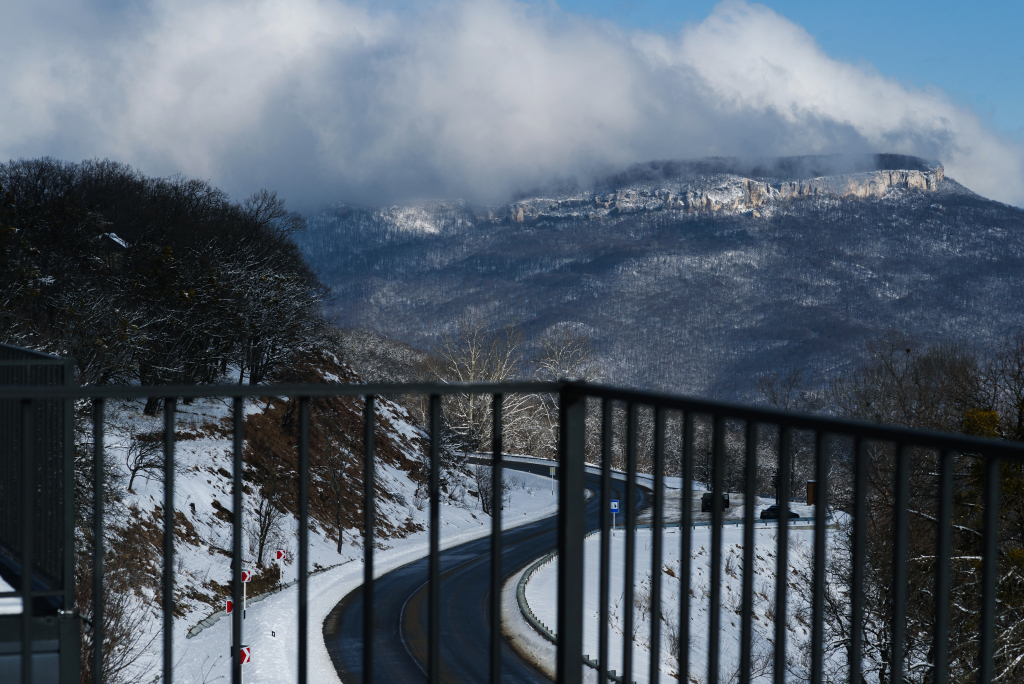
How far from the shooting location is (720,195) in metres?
160

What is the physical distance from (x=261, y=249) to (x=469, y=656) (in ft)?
55.0

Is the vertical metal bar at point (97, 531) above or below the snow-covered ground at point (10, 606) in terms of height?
above

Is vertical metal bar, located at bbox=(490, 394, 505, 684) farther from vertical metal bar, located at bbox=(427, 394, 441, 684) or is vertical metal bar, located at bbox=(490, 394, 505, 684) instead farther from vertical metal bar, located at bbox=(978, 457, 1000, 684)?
vertical metal bar, located at bbox=(978, 457, 1000, 684)

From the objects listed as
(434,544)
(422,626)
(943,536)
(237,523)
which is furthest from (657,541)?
(422,626)

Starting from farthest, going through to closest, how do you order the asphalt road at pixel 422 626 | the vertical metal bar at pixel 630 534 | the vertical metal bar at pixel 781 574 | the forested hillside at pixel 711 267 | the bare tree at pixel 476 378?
the forested hillside at pixel 711 267
the bare tree at pixel 476 378
the asphalt road at pixel 422 626
the vertical metal bar at pixel 630 534
the vertical metal bar at pixel 781 574

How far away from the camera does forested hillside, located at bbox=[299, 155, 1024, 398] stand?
9200cm

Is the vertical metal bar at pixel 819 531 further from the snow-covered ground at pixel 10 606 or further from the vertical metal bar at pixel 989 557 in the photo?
the snow-covered ground at pixel 10 606

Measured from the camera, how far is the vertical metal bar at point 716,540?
2.08m

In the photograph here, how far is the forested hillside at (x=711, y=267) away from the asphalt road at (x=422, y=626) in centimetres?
4900

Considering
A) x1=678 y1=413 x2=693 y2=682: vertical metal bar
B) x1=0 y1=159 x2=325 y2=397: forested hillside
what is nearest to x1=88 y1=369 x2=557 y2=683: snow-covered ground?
x1=0 y1=159 x2=325 y2=397: forested hillside

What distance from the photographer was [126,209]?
1236 inches

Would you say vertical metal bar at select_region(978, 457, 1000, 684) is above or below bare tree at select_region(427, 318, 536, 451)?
above

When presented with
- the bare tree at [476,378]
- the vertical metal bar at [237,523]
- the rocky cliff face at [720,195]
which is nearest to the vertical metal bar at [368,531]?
the vertical metal bar at [237,523]

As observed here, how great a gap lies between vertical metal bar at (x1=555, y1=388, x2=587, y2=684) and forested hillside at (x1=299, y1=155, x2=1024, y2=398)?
77761 millimetres
